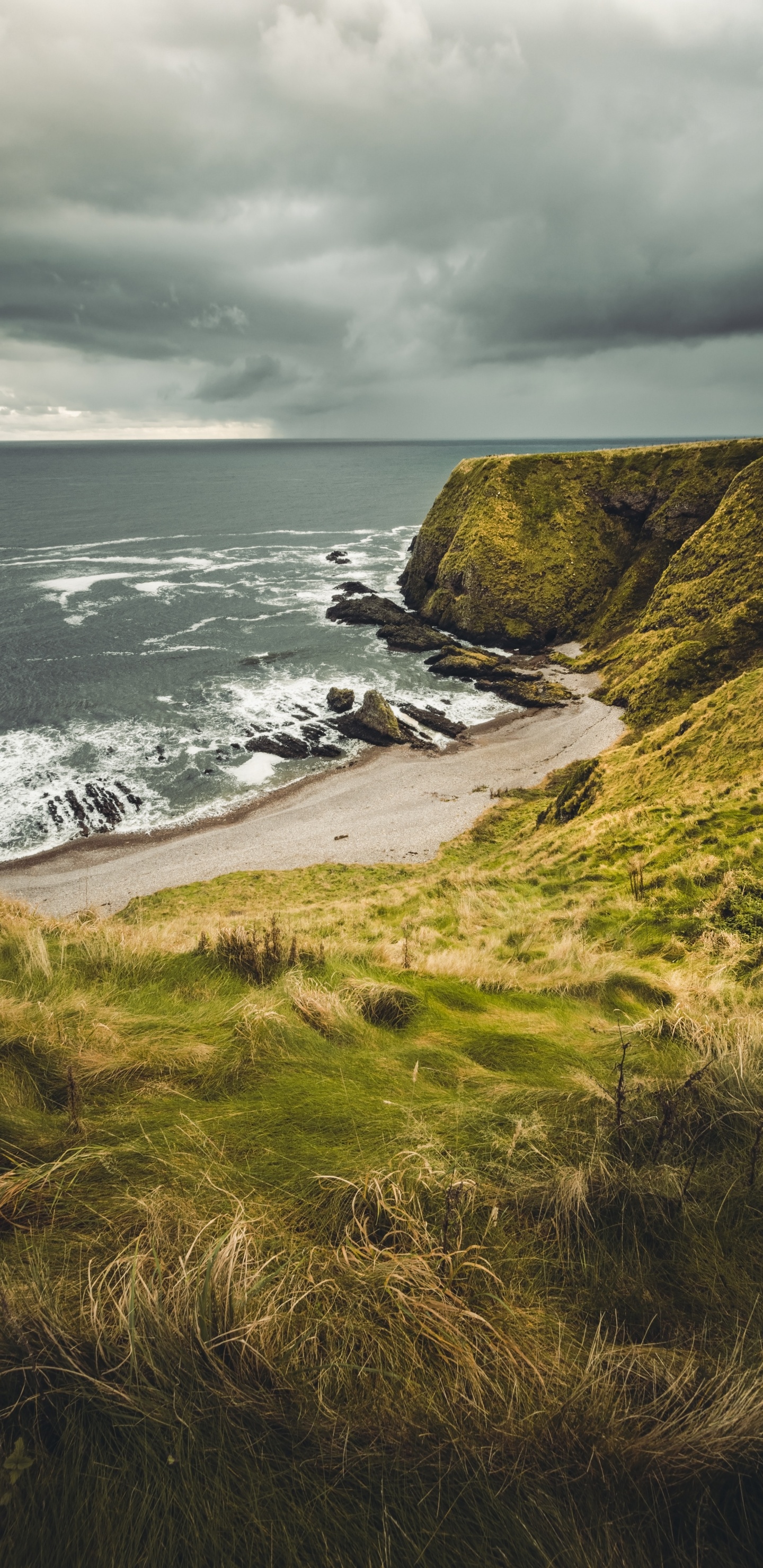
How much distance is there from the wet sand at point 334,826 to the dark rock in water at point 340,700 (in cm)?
599

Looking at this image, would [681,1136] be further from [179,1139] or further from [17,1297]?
[17,1297]

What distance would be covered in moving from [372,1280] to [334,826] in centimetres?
2929

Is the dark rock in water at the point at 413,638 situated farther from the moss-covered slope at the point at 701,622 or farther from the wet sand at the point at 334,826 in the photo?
the wet sand at the point at 334,826

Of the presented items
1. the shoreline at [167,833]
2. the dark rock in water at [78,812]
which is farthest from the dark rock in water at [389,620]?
the dark rock in water at [78,812]

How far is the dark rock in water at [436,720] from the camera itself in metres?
43.2

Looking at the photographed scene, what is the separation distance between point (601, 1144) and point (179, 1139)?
262 cm

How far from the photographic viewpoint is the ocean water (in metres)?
35.9

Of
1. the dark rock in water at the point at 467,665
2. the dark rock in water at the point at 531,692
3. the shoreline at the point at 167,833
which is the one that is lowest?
the shoreline at the point at 167,833

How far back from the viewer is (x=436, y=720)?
145 feet

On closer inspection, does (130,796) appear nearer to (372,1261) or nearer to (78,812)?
(78,812)

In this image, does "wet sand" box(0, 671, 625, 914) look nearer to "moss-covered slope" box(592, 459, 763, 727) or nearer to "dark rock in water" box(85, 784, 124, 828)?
"dark rock in water" box(85, 784, 124, 828)

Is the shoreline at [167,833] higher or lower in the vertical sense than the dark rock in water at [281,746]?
lower

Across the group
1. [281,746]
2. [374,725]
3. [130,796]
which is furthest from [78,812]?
[374,725]

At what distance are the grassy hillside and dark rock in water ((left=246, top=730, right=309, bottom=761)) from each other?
33564 millimetres
